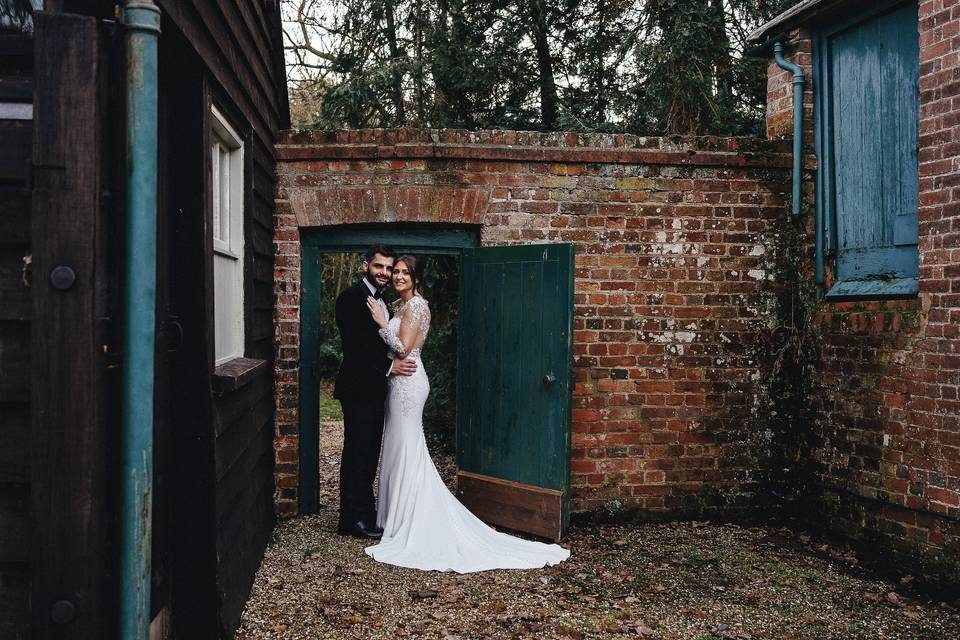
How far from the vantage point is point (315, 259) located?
6473 mm

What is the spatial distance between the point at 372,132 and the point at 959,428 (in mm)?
4412

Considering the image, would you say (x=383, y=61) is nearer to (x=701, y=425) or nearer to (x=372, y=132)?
(x=372, y=132)

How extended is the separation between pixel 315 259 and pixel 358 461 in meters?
1.61

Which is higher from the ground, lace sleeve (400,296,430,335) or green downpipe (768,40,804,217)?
green downpipe (768,40,804,217)

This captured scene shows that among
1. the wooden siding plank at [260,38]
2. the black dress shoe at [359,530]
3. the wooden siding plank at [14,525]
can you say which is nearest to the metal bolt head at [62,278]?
the wooden siding plank at [14,525]

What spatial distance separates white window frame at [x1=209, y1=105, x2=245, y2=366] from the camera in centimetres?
424

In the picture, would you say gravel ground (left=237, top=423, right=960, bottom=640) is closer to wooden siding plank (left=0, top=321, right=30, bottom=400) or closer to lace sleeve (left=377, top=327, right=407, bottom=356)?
lace sleeve (left=377, top=327, right=407, bottom=356)

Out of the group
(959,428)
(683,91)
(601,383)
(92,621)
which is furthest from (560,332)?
(683,91)

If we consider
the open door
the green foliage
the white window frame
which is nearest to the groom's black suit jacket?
the open door

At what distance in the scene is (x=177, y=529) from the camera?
3.36 meters

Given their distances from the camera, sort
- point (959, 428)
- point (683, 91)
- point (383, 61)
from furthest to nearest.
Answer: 1. point (383, 61)
2. point (683, 91)
3. point (959, 428)

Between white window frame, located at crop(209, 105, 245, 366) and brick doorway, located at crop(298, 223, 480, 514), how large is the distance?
1.57 meters

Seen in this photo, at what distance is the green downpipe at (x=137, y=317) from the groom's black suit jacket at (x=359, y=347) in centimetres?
349

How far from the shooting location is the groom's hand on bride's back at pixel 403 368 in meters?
6.06
